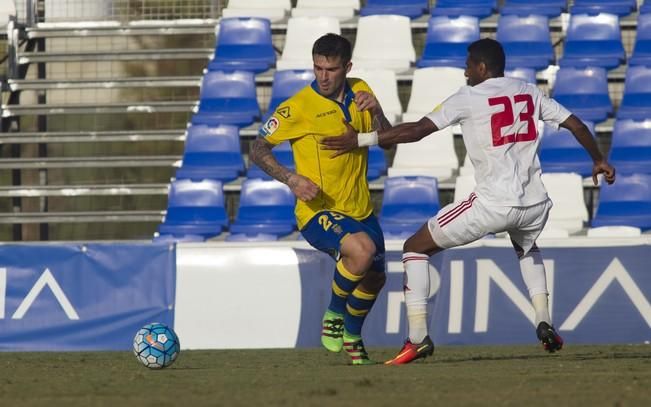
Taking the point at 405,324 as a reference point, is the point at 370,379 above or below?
above

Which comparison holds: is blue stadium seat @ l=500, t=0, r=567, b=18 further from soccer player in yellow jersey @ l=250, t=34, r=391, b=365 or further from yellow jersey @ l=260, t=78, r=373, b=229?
yellow jersey @ l=260, t=78, r=373, b=229

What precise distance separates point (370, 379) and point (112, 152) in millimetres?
10280

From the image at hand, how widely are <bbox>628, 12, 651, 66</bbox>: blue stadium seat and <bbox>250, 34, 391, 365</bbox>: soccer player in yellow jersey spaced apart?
7.77 m

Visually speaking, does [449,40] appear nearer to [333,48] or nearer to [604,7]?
[604,7]

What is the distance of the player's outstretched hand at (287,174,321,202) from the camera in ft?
26.5

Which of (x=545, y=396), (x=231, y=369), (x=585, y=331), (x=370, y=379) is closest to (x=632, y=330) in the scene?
(x=585, y=331)

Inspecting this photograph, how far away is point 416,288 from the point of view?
8.26 m

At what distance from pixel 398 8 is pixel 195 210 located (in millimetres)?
4081

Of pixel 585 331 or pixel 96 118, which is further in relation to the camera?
pixel 96 118

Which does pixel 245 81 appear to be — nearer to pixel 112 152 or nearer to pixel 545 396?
pixel 112 152

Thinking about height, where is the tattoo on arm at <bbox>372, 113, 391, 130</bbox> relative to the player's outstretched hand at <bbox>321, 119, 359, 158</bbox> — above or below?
above

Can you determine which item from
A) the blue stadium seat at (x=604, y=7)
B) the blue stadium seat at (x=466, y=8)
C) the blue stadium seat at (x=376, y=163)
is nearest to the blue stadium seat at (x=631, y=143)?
the blue stadium seat at (x=604, y=7)

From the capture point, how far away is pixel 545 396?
5641 mm

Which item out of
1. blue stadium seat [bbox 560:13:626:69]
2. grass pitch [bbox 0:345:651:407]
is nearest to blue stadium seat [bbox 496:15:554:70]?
blue stadium seat [bbox 560:13:626:69]
